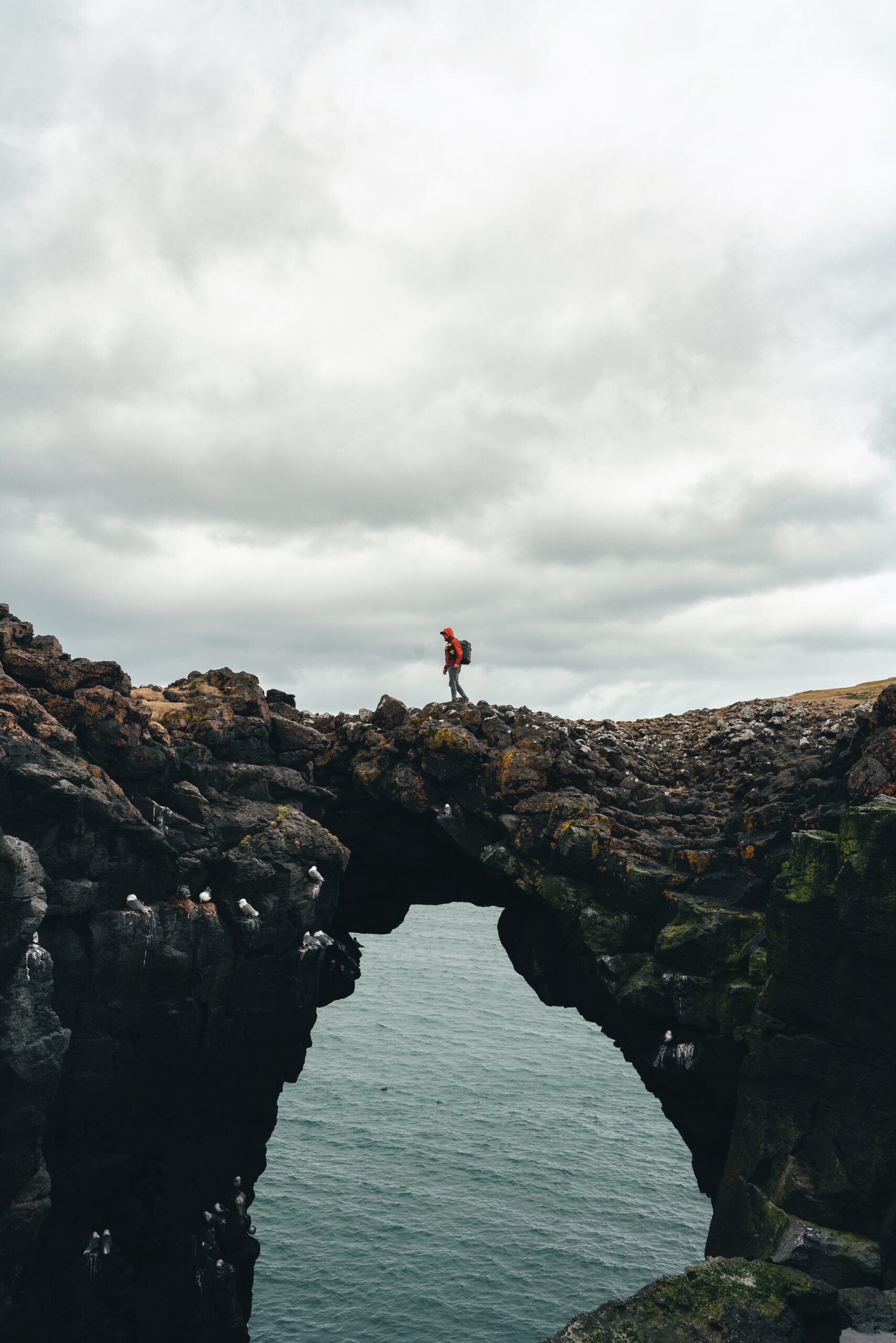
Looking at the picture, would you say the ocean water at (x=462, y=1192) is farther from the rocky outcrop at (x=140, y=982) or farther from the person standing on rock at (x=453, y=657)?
the person standing on rock at (x=453, y=657)

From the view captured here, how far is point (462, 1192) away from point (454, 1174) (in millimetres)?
3055

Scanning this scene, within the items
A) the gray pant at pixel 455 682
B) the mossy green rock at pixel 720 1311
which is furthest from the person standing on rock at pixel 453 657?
the mossy green rock at pixel 720 1311

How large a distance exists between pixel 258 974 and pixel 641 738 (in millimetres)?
26248

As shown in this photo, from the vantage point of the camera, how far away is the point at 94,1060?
88.1ft

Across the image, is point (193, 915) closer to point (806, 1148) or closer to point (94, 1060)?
point (94, 1060)

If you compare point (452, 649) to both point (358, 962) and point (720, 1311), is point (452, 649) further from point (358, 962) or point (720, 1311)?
point (720, 1311)

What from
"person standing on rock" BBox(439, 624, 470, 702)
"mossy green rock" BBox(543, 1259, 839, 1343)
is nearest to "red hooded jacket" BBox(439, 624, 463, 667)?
"person standing on rock" BBox(439, 624, 470, 702)

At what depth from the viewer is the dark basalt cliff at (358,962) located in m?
23.3

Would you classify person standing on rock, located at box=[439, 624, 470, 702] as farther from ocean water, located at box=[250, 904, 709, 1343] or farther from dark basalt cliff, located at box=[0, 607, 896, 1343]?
ocean water, located at box=[250, 904, 709, 1343]

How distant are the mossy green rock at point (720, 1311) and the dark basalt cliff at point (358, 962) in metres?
0.08

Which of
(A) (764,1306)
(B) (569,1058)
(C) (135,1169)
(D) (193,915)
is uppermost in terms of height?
(D) (193,915)

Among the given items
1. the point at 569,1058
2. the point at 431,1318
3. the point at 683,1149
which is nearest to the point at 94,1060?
the point at 431,1318

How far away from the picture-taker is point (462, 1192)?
55.8 meters

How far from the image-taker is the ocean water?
43688mm
